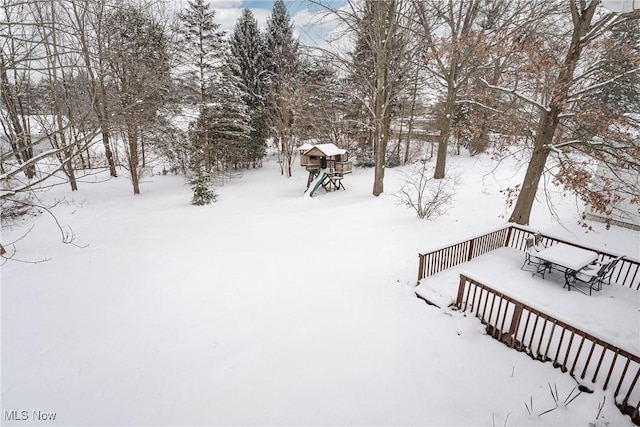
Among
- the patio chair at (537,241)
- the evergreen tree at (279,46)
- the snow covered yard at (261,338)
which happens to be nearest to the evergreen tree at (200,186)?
the snow covered yard at (261,338)

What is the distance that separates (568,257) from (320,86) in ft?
52.2

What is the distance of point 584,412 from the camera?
333cm

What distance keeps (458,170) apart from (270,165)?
47.1 feet

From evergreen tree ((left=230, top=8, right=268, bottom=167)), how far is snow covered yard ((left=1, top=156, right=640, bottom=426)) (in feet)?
45.4

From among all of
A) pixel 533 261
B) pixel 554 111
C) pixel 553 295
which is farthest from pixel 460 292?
pixel 554 111

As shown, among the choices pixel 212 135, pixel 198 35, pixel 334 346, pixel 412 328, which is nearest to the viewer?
pixel 334 346

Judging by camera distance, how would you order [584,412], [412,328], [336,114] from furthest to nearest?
1. [336,114]
2. [412,328]
3. [584,412]

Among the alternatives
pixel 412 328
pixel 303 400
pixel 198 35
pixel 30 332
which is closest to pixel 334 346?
pixel 303 400

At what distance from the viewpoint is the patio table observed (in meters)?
5.36

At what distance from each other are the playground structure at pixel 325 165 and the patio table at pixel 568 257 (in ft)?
33.5

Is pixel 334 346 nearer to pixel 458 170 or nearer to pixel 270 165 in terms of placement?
pixel 458 170

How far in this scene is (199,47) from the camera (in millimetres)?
16641

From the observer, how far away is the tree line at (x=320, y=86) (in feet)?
16.7

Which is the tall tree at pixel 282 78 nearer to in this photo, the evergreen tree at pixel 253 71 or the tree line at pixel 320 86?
the tree line at pixel 320 86
